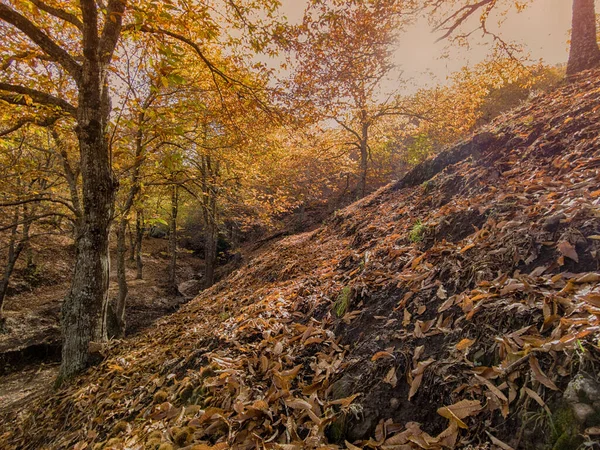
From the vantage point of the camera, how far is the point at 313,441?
1.82 m

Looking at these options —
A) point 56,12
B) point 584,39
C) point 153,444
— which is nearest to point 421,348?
point 153,444

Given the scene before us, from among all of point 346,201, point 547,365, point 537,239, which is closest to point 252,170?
point 537,239

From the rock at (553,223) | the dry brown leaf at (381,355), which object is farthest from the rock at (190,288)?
the rock at (553,223)

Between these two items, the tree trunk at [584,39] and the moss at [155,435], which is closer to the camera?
the moss at [155,435]

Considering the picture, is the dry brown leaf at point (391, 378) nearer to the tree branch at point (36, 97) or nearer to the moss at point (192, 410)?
the moss at point (192, 410)

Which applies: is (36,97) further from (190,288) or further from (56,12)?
(190,288)

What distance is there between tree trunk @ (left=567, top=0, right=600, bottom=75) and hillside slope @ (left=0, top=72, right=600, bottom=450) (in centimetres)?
243

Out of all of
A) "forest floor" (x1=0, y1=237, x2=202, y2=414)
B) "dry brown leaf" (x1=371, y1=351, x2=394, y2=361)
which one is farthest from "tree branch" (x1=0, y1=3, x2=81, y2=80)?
"dry brown leaf" (x1=371, y1=351, x2=394, y2=361)

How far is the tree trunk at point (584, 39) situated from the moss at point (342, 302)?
7.30 meters

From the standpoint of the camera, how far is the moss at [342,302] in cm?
300

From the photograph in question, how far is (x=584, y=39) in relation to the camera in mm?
6207

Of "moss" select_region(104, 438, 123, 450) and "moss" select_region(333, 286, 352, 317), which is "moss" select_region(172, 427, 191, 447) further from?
"moss" select_region(333, 286, 352, 317)

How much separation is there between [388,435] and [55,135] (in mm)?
10014

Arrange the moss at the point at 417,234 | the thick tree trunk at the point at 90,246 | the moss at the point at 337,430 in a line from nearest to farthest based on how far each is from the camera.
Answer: the moss at the point at 337,430 → the moss at the point at 417,234 → the thick tree trunk at the point at 90,246
